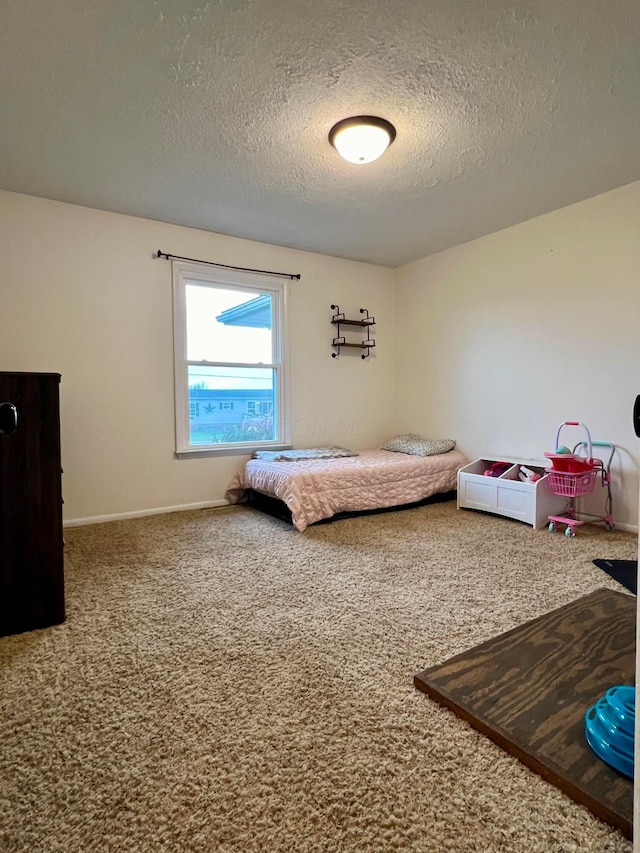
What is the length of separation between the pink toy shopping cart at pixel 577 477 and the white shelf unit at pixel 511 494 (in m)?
0.07

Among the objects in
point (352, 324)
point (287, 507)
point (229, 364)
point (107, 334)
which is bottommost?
point (287, 507)

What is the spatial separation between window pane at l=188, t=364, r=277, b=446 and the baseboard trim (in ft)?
1.81

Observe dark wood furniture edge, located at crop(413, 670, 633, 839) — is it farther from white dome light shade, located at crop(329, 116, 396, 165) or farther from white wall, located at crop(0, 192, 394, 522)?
white wall, located at crop(0, 192, 394, 522)

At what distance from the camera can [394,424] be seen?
5031 mm

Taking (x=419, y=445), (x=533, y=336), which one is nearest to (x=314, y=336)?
(x=419, y=445)

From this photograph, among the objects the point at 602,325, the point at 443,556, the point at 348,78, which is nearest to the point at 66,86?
the point at 348,78

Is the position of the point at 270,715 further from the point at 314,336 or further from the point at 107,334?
the point at 314,336

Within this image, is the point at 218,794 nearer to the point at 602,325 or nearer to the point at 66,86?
the point at 66,86

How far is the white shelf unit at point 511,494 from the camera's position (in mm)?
3127

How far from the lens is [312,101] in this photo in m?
2.10

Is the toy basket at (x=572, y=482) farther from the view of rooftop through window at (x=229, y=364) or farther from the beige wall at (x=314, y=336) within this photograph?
the view of rooftop through window at (x=229, y=364)

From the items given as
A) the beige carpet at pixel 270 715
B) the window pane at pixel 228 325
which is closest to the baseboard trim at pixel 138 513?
the beige carpet at pixel 270 715

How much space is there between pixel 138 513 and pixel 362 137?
121 inches

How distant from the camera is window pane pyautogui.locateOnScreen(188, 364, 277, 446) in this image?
3.83 meters
